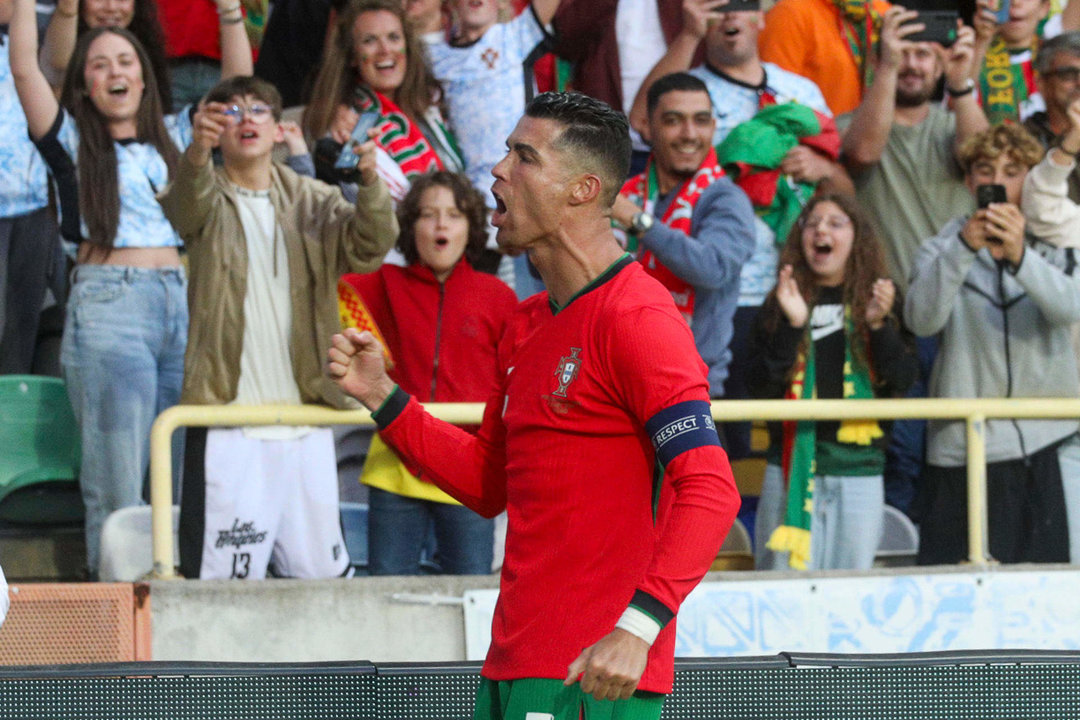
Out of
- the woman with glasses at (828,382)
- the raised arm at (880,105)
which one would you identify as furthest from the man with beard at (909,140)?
the woman with glasses at (828,382)

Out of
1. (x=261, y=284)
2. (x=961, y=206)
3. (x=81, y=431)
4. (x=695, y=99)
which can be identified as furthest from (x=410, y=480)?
(x=961, y=206)

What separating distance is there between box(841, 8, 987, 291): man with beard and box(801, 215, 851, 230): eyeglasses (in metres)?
0.94

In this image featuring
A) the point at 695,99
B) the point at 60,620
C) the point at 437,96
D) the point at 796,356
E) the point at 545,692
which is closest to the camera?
the point at 545,692

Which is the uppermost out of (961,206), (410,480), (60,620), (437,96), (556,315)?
(437,96)

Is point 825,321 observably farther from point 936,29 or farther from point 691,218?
point 936,29

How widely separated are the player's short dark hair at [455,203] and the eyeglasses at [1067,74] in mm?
3131

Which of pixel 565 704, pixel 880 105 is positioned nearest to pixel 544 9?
pixel 880 105

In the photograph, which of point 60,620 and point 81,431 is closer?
point 60,620

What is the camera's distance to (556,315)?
3.40m

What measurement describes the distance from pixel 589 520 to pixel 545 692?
0.39 meters

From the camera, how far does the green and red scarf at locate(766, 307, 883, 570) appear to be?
6.33 meters

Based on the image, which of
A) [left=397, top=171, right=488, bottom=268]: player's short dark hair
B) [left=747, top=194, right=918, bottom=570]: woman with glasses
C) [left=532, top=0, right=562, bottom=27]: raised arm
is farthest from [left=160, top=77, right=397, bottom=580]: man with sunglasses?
[left=532, top=0, right=562, bottom=27]: raised arm

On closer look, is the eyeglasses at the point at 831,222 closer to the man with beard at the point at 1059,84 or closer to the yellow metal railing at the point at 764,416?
the yellow metal railing at the point at 764,416

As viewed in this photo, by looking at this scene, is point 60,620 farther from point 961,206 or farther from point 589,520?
point 961,206
